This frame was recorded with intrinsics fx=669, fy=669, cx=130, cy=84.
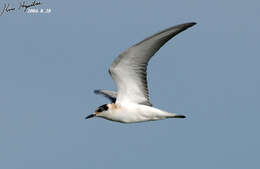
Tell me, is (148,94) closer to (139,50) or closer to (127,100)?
(127,100)

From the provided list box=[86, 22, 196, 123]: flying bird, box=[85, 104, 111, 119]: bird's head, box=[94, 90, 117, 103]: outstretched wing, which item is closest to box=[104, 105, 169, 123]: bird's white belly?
box=[86, 22, 196, 123]: flying bird

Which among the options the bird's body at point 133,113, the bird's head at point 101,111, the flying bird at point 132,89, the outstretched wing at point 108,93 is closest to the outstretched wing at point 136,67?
the flying bird at point 132,89

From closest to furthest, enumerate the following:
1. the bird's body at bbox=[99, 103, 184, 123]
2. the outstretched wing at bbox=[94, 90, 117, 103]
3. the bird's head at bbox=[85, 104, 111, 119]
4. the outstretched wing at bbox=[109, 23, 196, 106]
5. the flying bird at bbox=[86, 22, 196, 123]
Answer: the outstretched wing at bbox=[109, 23, 196, 106] → the flying bird at bbox=[86, 22, 196, 123] → the bird's body at bbox=[99, 103, 184, 123] → the bird's head at bbox=[85, 104, 111, 119] → the outstretched wing at bbox=[94, 90, 117, 103]

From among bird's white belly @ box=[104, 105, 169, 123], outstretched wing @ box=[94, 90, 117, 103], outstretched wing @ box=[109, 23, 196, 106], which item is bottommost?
bird's white belly @ box=[104, 105, 169, 123]

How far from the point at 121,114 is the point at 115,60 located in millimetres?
1862

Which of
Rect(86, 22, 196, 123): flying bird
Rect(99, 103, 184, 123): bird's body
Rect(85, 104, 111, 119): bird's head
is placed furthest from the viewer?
Rect(85, 104, 111, 119): bird's head

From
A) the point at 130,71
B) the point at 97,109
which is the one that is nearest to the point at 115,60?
the point at 130,71

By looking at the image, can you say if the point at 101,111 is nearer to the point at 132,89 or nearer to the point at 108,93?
the point at 132,89

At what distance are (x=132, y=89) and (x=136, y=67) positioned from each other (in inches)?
39.8

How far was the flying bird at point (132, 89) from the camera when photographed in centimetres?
2044

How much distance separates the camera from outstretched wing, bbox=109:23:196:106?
64.3 feet

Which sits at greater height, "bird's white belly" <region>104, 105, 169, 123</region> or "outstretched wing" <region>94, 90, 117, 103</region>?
"outstretched wing" <region>94, 90, 117, 103</region>

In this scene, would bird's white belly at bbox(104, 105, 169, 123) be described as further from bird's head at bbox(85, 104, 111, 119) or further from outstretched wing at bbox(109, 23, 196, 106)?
outstretched wing at bbox(109, 23, 196, 106)

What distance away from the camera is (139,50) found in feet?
66.7
